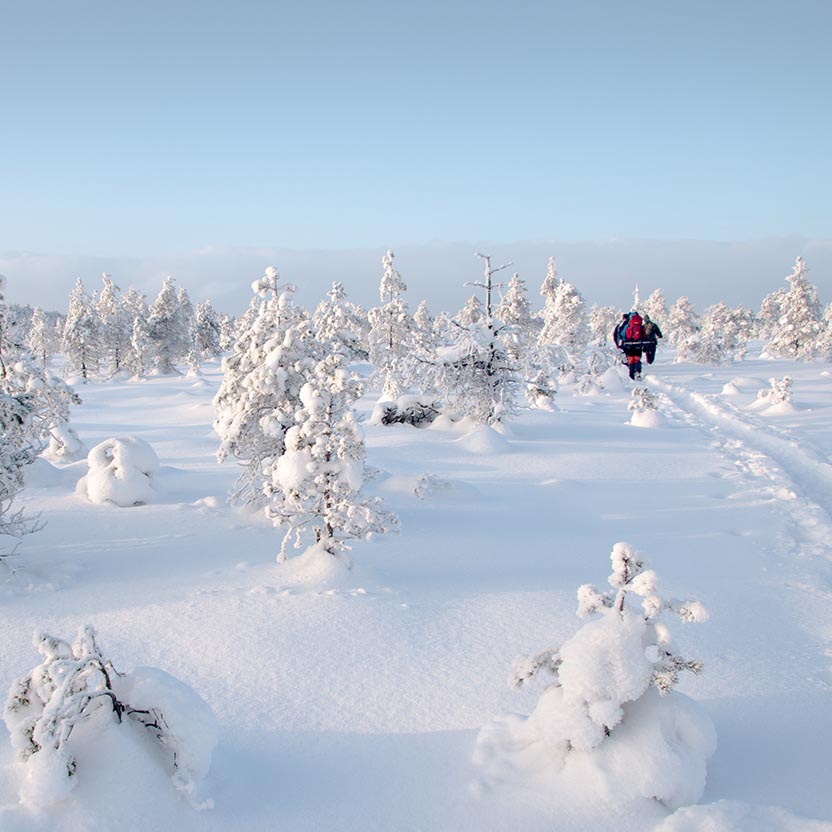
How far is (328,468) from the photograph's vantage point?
8.37 meters

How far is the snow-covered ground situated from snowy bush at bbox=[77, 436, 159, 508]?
22 cm

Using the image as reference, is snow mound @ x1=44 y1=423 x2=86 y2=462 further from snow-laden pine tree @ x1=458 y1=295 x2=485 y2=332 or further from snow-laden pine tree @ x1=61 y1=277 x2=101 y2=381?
snow-laden pine tree @ x1=458 y1=295 x2=485 y2=332

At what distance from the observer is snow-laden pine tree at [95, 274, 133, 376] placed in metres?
64.0

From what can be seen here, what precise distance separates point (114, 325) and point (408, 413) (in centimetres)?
5346

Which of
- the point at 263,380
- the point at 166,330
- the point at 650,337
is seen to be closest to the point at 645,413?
the point at 650,337

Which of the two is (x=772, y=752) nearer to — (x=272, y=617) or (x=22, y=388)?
(x=272, y=617)

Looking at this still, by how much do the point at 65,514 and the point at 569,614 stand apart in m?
8.94

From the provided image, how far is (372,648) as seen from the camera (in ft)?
21.9

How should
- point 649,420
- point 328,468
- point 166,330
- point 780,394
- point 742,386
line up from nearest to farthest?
point 328,468 → point 649,420 → point 780,394 → point 742,386 → point 166,330

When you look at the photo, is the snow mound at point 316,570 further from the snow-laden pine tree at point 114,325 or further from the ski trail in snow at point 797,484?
the snow-laden pine tree at point 114,325

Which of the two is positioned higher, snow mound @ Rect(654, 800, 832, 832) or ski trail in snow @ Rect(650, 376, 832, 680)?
snow mound @ Rect(654, 800, 832, 832)

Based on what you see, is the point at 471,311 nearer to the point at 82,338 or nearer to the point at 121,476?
the point at 82,338

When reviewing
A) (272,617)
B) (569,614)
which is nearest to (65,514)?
(272,617)

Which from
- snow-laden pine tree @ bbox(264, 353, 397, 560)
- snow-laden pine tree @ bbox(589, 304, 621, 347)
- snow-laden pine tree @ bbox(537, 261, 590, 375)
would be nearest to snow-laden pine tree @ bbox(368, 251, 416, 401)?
snow-laden pine tree @ bbox(537, 261, 590, 375)
